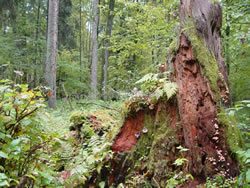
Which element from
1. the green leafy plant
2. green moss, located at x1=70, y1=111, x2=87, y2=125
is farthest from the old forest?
green moss, located at x1=70, y1=111, x2=87, y2=125

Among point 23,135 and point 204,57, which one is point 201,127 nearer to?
point 204,57

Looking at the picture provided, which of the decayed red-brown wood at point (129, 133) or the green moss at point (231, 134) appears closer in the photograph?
the green moss at point (231, 134)

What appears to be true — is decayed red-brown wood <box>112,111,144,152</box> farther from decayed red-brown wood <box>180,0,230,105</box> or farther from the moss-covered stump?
decayed red-brown wood <box>180,0,230,105</box>

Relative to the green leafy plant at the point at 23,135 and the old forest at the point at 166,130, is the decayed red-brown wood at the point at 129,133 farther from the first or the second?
the green leafy plant at the point at 23,135

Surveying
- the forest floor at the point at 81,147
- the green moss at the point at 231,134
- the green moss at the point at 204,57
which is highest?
the green moss at the point at 204,57

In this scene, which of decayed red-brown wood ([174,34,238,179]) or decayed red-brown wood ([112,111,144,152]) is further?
decayed red-brown wood ([112,111,144,152])

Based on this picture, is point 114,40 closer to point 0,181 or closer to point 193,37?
point 193,37

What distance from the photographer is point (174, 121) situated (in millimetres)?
3822

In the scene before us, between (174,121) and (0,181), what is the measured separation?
96.5 inches

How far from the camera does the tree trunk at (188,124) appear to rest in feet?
11.4

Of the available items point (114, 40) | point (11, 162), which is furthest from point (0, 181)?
point (114, 40)

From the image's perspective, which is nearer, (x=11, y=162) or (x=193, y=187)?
(x=11, y=162)

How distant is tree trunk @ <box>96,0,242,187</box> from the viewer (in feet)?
11.4

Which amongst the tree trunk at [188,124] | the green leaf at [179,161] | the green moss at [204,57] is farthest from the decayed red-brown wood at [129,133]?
the green moss at [204,57]
